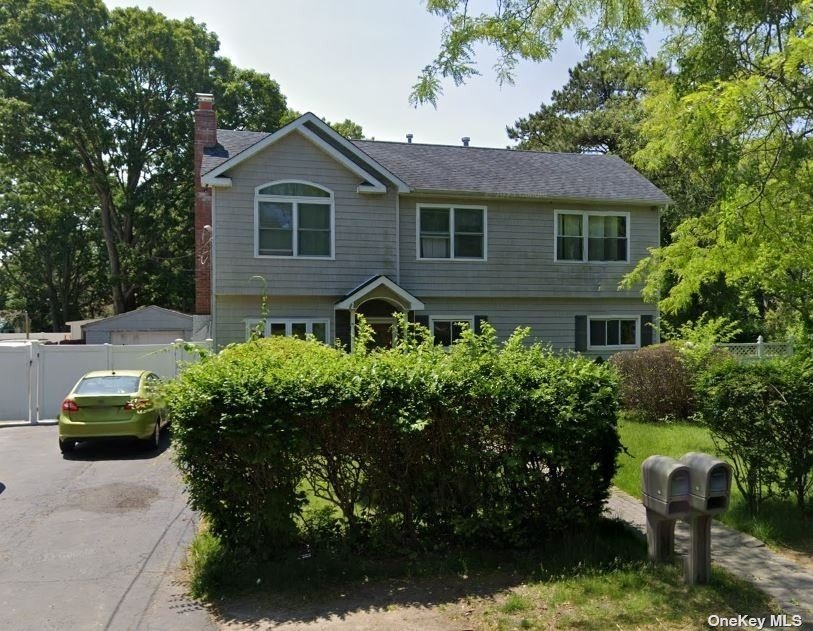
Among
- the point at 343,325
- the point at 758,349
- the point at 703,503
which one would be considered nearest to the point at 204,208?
the point at 343,325

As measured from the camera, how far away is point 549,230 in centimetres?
1981

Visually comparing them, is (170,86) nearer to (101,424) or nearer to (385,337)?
(385,337)

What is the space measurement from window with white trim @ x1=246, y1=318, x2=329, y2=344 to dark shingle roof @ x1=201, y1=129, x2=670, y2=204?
4418 millimetres

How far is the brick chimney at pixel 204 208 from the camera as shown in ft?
63.8

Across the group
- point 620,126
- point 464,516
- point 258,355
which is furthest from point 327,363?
point 620,126

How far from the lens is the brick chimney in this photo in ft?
63.8

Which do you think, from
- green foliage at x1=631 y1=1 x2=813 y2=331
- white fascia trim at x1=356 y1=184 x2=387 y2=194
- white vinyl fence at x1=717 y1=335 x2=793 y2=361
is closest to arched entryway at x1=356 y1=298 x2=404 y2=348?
white fascia trim at x1=356 y1=184 x2=387 y2=194

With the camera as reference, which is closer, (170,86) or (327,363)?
(327,363)

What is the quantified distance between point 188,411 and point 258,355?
1286mm

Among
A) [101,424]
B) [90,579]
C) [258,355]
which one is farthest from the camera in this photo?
[101,424]

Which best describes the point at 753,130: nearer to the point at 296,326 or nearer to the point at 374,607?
the point at 374,607

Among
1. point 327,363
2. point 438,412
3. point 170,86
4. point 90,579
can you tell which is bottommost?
point 90,579

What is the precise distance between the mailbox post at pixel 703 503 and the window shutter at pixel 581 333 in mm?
15619

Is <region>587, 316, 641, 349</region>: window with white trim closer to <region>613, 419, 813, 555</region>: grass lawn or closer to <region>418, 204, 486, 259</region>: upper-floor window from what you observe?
<region>418, 204, 486, 259</region>: upper-floor window
